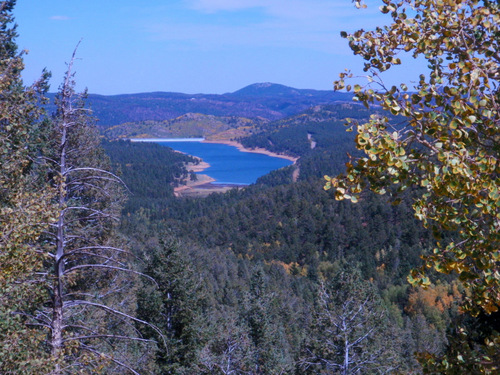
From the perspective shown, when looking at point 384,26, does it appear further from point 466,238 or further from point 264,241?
point 264,241

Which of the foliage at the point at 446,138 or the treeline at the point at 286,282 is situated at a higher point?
the foliage at the point at 446,138

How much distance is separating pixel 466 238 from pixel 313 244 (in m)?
77.7

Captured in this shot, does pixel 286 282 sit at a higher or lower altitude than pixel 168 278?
lower

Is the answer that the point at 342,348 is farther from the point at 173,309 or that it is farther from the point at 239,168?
the point at 239,168

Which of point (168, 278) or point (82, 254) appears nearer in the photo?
point (82, 254)

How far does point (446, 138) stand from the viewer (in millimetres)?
2799

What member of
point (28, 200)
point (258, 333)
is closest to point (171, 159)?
point (258, 333)

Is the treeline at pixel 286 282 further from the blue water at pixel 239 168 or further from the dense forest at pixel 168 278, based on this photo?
the blue water at pixel 239 168

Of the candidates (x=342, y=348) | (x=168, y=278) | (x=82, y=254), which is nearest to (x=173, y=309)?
(x=168, y=278)

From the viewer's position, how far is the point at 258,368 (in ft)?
52.3

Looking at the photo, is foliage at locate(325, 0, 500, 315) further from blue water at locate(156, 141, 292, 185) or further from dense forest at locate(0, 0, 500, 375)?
blue water at locate(156, 141, 292, 185)

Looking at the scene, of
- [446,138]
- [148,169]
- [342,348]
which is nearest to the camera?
[446,138]

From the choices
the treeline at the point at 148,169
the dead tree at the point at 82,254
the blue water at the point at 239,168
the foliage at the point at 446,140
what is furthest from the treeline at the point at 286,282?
the blue water at the point at 239,168

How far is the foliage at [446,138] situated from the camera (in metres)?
2.81
